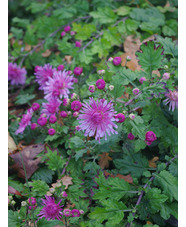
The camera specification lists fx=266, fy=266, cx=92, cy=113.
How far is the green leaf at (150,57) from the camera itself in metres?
1.84

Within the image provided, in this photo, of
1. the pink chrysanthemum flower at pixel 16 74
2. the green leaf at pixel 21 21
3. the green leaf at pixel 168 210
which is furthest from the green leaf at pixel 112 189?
the green leaf at pixel 21 21

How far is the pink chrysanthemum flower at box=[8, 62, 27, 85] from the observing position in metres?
2.81

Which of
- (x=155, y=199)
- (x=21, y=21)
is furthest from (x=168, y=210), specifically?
(x=21, y=21)

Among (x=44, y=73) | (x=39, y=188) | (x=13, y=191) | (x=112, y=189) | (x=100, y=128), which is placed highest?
(x=100, y=128)

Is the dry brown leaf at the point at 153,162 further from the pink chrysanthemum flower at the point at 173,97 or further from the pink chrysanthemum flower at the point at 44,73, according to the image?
the pink chrysanthemum flower at the point at 44,73

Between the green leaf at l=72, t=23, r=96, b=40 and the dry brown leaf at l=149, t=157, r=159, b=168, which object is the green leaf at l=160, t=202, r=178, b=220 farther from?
the green leaf at l=72, t=23, r=96, b=40

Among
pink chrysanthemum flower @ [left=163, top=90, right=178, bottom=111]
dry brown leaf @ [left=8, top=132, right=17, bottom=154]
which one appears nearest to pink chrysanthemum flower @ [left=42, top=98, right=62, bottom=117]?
dry brown leaf @ [left=8, top=132, right=17, bottom=154]

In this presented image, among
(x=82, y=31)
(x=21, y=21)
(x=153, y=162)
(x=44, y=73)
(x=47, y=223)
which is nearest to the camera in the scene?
(x=47, y=223)

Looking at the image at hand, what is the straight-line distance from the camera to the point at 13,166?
2.16m

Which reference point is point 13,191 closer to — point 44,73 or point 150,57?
point 44,73

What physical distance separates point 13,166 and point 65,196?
2.14 feet

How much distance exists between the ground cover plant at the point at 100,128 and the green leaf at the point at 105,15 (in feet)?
0.03

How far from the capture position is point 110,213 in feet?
5.38

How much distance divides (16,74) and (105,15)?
44.9 inches
